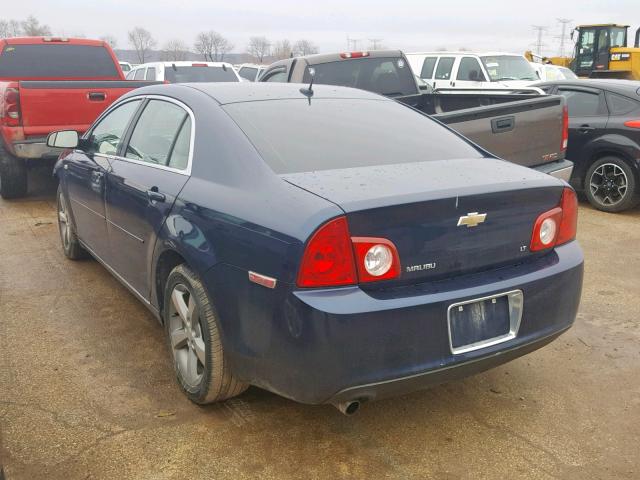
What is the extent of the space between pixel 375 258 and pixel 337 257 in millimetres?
160

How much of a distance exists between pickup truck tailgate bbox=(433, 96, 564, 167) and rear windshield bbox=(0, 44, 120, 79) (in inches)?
264

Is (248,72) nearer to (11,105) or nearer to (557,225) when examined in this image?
(11,105)

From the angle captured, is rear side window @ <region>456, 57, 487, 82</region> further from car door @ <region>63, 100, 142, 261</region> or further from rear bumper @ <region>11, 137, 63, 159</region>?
car door @ <region>63, 100, 142, 261</region>

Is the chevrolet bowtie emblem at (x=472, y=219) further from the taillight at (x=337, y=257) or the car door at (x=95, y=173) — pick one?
the car door at (x=95, y=173)

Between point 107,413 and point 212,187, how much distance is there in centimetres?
125

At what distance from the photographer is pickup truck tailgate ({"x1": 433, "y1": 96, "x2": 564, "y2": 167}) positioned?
5.54 meters

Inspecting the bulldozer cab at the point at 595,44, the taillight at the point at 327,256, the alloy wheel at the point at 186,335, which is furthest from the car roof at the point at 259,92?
the bulldozer cab at the point at 595,44

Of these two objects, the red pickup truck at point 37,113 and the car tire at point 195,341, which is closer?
the car tire at point 195,341

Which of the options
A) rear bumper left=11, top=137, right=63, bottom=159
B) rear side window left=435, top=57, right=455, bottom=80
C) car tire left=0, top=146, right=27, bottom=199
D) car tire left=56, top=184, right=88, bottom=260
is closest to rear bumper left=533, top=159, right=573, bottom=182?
car tire left=56, top=184, right=88, bottom=260

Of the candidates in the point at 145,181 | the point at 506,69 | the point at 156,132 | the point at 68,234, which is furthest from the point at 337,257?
the point at 506,69

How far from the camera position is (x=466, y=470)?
9.17 ft

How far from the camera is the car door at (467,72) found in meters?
14.0

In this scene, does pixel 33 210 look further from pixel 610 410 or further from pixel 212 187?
pixel 610 410

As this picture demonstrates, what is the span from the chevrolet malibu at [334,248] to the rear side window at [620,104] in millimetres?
4895
